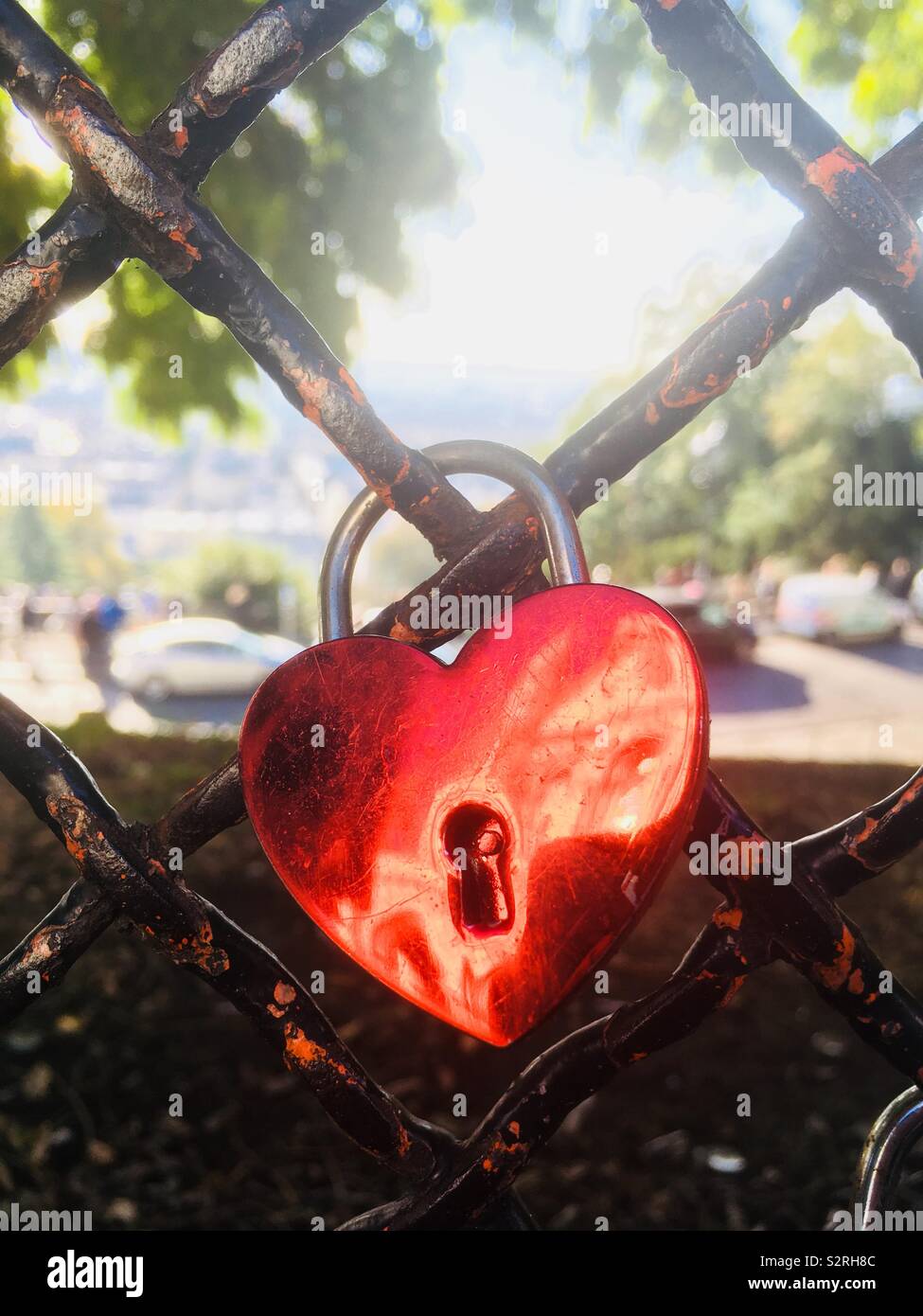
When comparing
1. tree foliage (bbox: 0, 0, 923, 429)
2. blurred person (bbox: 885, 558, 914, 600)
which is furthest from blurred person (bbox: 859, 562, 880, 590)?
tree foliage (bbox: 0, 0, 923, 429)

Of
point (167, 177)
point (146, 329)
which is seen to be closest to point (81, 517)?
point (146, 329)

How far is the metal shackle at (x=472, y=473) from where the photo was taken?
0.62 m

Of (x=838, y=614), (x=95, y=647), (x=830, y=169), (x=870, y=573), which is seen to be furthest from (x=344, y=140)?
(x=870, y=573)

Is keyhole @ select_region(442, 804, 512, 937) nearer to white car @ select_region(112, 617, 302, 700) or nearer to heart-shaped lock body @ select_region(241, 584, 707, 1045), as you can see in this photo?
heart-shaped lock body @ select_region(241, 584, 707, 1045)

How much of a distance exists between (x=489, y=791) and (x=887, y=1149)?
1.30 feet

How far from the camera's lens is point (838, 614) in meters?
24.5

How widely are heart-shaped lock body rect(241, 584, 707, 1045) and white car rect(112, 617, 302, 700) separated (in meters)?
17.6

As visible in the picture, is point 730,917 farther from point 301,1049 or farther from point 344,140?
point 344,140

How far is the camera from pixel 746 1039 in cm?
358

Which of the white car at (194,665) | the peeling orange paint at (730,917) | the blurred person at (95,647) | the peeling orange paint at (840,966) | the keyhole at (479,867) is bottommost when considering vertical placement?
the peeling orange paint at (840,966)

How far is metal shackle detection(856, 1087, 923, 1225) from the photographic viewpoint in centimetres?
65

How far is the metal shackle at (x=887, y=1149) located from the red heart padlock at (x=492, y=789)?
288mm

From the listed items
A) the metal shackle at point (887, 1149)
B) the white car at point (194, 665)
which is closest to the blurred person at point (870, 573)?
the white car at point (194, 665)

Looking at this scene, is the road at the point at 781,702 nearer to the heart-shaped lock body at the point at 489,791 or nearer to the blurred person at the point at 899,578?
the blurred person at the point at 899,578
